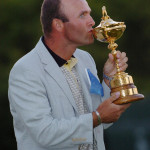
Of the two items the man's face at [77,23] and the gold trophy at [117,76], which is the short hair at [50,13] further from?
the gold trophy at [117,76]

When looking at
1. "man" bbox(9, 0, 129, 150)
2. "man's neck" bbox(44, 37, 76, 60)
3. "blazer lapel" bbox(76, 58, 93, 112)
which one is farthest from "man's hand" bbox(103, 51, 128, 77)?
"man's neck" bbox(44, 37, 76, 60)

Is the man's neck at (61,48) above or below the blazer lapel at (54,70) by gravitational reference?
above

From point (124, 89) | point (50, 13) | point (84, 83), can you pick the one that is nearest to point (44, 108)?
point (84, 83)

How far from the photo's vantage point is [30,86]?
10.2 feet

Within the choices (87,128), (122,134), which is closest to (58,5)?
(87,128)

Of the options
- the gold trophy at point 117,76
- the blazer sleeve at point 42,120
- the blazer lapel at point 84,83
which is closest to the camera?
the blazer sleeve at point 42,120

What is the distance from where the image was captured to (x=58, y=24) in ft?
A: 10.9

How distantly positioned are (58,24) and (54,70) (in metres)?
0.31

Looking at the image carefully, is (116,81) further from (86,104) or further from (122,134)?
(122,134)

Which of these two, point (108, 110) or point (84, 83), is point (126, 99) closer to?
point (108, 110)

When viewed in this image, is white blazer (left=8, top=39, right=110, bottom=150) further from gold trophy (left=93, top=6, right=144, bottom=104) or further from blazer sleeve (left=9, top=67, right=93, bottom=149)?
gold trophy (left=93, top=6, right=144, bottom=104)

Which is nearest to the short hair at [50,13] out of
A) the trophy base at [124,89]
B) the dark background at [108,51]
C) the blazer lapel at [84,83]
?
the blazer lapel at [84,83]

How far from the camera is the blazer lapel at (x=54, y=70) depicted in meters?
3.17

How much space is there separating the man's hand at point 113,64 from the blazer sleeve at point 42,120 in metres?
0.43
